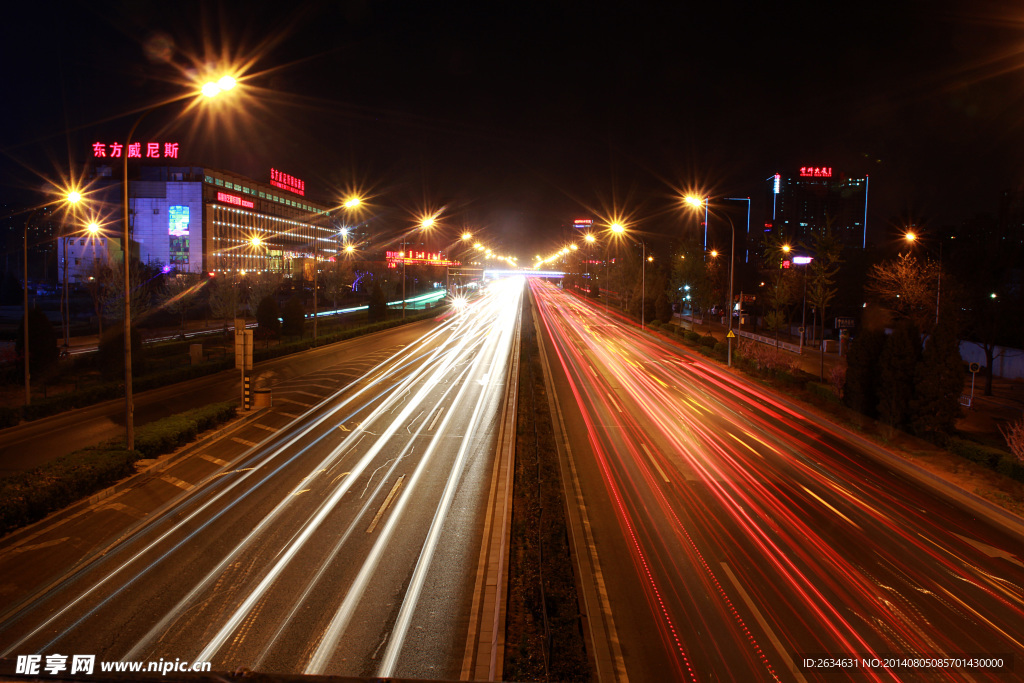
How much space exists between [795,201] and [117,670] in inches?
6450

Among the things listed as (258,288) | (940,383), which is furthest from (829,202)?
(940,383)

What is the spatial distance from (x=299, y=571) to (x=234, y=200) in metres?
103

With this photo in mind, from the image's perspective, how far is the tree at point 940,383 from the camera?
16.9 m

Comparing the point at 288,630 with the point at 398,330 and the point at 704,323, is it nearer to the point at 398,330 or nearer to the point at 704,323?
the point at 398,330

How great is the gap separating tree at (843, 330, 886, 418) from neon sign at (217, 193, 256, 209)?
96.3 metres

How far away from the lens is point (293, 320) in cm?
4088

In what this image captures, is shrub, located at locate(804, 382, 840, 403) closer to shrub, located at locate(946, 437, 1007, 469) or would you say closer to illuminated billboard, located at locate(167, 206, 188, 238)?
shrub, located at locate(946, 437, 1007, 469)

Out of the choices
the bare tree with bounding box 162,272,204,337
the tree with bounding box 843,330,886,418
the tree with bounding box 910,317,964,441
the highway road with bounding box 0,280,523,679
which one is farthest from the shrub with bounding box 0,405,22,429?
the bare tree with bounding box 162,272,204,337

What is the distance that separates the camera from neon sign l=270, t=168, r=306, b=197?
117162 mm

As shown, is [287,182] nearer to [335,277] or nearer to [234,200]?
[234,200]

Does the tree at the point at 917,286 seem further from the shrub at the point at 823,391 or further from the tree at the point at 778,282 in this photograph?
the tree at the point at 778,282

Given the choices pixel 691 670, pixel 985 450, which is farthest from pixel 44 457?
pixel 985 450

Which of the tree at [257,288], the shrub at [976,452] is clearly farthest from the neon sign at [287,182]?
the shrub at [976,452]

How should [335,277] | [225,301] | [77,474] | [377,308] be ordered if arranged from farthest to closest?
[335,277], [377,308], [225,301], [77,474]
